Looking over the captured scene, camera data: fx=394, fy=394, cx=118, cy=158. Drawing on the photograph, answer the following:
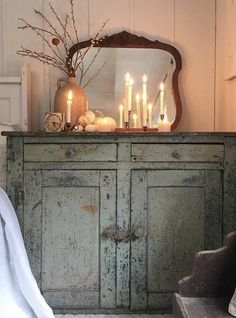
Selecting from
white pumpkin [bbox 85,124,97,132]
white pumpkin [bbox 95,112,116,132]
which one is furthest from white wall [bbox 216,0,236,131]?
white pumpkin [bbox 85,124,97,132]

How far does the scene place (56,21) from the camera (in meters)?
2.73

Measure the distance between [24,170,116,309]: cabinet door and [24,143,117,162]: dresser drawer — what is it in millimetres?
72

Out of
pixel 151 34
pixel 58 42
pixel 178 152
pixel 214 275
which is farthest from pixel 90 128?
pixel 214 275

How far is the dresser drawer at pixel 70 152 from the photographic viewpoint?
2.15 metres

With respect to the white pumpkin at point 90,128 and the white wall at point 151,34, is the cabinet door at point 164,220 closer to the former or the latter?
the white pumpkin at point 90,128

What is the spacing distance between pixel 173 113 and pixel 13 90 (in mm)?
1104

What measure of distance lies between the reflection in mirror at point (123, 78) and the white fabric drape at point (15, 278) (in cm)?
109

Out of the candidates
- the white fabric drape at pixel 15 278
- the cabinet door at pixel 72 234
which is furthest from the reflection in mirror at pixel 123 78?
the white fabric drape at pixel 15 278

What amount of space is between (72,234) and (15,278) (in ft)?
1.27

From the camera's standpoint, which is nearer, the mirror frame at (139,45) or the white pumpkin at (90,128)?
the white pumpkin at (90,128)

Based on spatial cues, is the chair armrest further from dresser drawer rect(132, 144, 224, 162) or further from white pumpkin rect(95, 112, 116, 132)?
white pumpkin rect(95, 112, 116, 132)

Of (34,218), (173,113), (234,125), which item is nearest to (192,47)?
(173,113)

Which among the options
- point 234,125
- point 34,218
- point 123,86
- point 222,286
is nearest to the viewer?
point 222,286

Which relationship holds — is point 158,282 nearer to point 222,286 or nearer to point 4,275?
point 222,286
